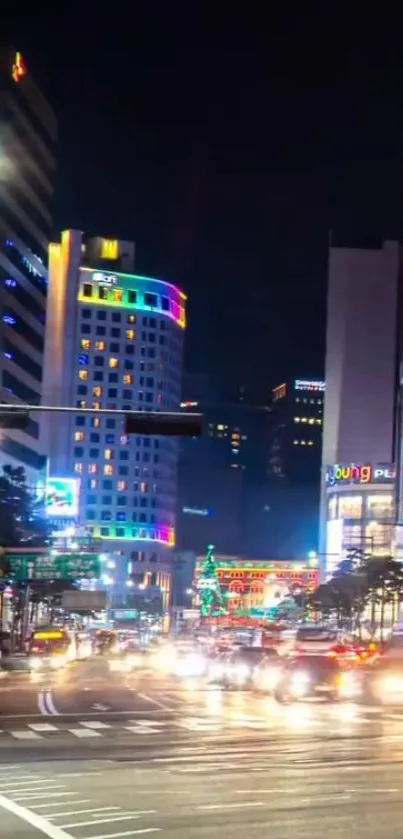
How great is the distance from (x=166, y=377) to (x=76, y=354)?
17.3 metres

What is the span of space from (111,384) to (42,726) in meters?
161

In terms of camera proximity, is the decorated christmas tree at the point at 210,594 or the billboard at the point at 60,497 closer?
the billboard at the point at 60,497

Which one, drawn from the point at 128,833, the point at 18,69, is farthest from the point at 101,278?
the point at 128,833

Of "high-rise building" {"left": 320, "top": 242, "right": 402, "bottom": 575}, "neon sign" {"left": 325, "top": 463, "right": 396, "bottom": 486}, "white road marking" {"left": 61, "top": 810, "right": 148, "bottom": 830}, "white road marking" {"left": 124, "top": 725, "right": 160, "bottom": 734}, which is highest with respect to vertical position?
"high-rise building" {"left": 320, "top": 242, "right": 402, "bottom": 575}

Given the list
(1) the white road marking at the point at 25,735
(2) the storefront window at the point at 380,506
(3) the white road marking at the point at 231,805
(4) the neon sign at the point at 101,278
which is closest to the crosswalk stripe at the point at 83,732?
(1) the white road marking at the point at 25,735

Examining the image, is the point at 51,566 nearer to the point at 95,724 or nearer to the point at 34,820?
the point at 95,724

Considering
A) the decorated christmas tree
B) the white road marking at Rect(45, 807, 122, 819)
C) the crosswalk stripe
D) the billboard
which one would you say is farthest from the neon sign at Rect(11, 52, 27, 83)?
the white road marking at Rect(45, 807, 122, 819)

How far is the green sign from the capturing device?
2734 inches

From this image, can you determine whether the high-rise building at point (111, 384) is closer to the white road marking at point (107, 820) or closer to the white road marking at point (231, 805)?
the white road marking at point (231, 805)

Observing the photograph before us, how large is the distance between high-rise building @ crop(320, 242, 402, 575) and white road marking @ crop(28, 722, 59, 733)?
141 meters

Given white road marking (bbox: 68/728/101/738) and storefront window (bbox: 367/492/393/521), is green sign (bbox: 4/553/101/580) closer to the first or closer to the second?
white road marking (bbox: 68/728/101/738)

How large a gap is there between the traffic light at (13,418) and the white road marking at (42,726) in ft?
23.6

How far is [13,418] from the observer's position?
2241cm

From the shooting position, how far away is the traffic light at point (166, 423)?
21.8 meters
